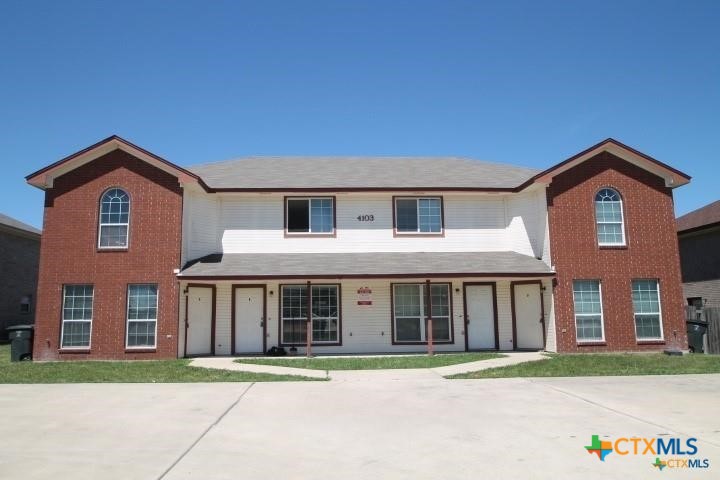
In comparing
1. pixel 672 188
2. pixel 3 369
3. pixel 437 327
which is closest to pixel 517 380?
pixel 437 327

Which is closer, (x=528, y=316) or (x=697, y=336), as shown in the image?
(x=697, y=336)

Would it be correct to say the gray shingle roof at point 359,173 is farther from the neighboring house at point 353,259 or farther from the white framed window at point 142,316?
the white framed window at point 142,316

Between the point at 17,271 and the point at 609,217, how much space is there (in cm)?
2643

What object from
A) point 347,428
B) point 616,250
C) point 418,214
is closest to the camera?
point 347,428

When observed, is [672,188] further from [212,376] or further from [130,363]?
[130,363]

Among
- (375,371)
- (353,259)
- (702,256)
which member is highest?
(702,256)

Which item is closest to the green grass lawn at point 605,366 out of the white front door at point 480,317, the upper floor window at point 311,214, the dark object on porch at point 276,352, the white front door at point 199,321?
the white front door at point 480,317

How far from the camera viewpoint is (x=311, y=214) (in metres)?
19.4

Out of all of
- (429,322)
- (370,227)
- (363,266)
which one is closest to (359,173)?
(370,227)

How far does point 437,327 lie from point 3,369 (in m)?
12.9

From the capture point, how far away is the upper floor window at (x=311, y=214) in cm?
1934

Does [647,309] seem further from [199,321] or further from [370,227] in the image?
[199,321]

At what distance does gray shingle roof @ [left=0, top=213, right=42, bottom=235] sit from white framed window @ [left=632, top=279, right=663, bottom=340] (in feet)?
87.2

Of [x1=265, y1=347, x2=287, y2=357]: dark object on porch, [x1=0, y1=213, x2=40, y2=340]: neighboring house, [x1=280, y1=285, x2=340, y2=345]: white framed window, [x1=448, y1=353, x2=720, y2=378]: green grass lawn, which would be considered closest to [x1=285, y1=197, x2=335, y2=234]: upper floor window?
[x1=280, y1=285, x2=340, y2=345]: white framed window
